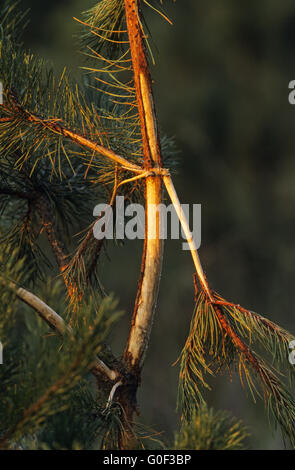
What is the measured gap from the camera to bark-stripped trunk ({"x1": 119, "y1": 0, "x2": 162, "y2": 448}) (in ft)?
1.23

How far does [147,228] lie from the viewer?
0.38m

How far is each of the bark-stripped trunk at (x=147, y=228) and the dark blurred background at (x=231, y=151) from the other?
Answer: 1.82m

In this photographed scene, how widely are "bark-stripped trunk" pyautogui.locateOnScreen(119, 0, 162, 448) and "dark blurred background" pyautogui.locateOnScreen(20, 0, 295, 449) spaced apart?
5.98 ft

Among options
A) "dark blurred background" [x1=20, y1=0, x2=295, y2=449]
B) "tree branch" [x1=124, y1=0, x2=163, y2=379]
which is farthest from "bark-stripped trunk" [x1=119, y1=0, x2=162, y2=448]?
"dark blurred background" [x1=20, y1=0, x2=295, y2=449]

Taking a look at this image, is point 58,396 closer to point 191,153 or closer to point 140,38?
point 140,38

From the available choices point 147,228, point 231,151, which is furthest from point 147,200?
point 231,151

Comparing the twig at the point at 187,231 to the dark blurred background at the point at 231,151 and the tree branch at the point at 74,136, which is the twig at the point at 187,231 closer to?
the tree branch at the point at 74,136

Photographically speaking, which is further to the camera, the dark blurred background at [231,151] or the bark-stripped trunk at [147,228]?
the dark blurred background at [231,151]

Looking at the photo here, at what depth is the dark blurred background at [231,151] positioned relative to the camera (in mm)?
2266

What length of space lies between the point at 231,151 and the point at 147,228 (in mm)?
2051

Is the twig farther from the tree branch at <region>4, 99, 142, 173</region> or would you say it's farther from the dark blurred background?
the dark blurred background

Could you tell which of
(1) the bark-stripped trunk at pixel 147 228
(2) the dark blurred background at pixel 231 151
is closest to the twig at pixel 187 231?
(1) the bark-stripped trunk at pixel 147 228

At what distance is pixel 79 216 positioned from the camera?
567 millimetres

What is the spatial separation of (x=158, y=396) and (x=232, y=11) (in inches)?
58.9
